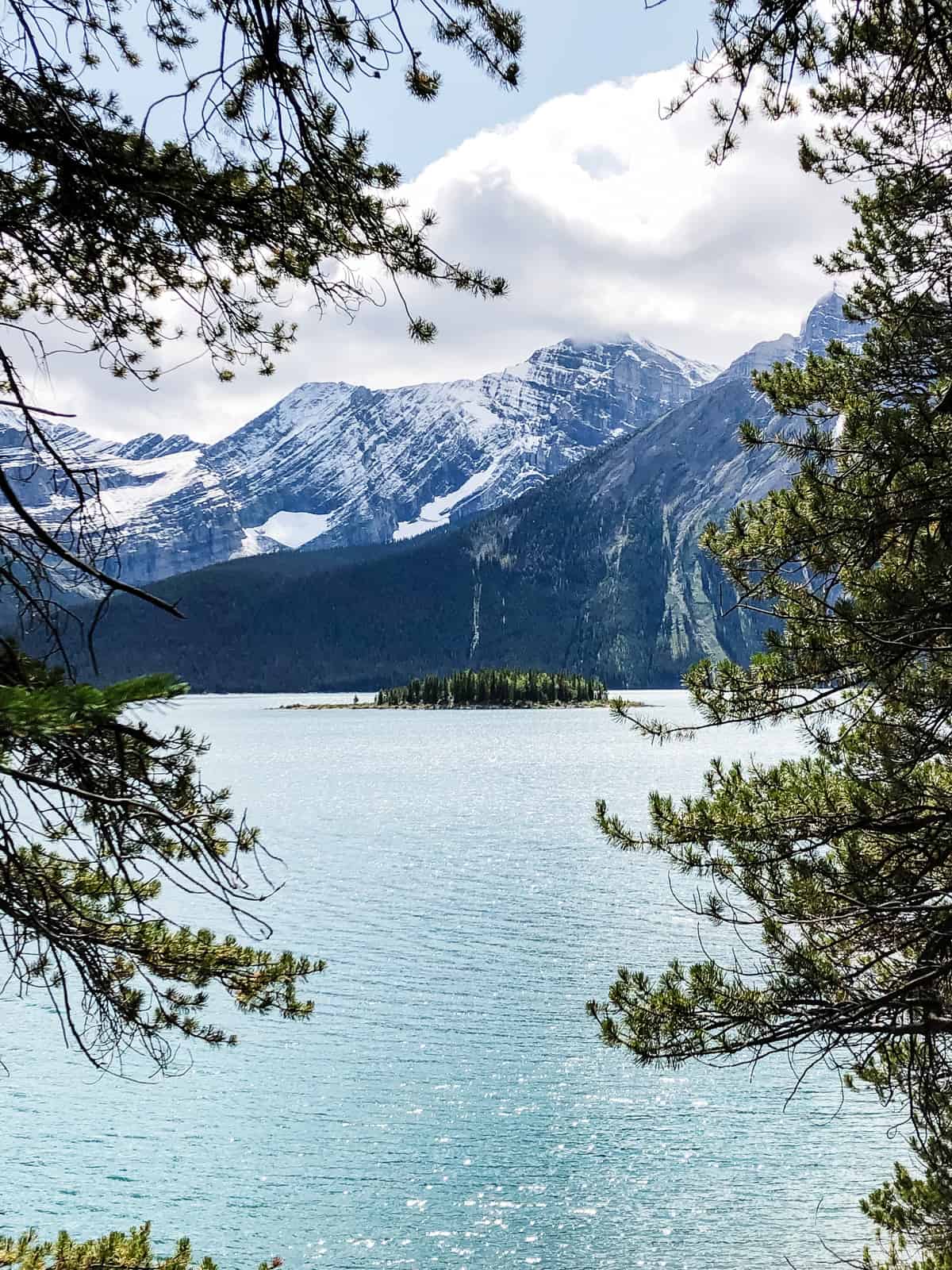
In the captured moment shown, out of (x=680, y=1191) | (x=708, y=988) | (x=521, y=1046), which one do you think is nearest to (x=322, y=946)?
(x=521, y=1046)

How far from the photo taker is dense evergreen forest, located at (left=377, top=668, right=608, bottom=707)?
561 ft

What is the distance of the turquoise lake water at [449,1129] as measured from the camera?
1226 cm

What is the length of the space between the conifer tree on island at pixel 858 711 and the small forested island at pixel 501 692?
16216 cm

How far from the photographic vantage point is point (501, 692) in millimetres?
172125

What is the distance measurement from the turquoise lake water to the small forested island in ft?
461

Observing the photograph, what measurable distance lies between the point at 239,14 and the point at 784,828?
21.8ft

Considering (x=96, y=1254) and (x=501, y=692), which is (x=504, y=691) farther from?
(x=96, y=1254)

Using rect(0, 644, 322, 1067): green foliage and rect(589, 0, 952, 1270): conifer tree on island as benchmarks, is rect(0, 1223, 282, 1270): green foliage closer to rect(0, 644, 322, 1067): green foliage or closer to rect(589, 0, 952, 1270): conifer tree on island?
rect(0, 644, 322, 1067): green foliage

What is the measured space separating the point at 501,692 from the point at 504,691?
1.69 feet

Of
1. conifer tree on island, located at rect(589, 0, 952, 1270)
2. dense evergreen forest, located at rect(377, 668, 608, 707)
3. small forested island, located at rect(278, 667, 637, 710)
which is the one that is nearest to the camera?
conifer tree on island, located at rect(589, 0, 952, 1270)

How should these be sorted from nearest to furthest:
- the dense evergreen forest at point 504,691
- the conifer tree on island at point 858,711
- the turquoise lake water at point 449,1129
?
the conifer tree on island at point 858,711
the turquoise lake water at point 449,1129
the dense evergreen forest at point 504,691

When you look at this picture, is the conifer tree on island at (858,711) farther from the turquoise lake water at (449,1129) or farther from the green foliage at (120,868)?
the turquoise lake water at (449,1129)

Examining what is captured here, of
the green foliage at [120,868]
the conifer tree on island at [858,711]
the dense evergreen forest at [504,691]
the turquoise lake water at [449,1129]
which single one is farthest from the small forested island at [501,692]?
the green foliage at [120,868]

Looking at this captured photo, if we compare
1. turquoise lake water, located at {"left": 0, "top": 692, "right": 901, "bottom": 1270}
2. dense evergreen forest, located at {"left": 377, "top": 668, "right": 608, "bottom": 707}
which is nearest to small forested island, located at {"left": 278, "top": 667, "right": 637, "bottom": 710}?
dense evergreen forest, located at {"left": 377, "top": 668, "right": 608, "bottom": 707}
